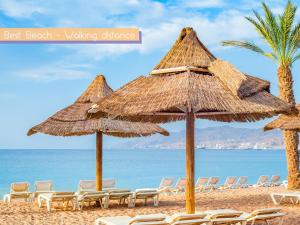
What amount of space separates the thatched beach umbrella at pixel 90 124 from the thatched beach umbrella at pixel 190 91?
120 inches

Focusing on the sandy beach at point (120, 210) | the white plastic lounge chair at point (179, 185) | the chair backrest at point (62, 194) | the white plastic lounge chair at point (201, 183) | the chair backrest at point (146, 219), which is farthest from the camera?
the white plastic lounge chair at point (201, 183)

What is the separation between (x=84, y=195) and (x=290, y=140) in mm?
7508

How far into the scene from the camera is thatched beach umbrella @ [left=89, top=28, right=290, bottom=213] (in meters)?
7.67

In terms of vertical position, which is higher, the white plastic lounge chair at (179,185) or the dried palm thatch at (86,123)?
the dried palm thatch at (86,123)

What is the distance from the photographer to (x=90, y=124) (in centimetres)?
1156

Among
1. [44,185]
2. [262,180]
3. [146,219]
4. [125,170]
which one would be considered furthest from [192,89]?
[125,170]

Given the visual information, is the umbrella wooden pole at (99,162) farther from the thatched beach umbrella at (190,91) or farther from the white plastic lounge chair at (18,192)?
the thatched beach umbrella at (190,91)

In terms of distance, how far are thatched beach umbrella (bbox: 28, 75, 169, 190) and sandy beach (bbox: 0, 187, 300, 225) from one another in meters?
1.37

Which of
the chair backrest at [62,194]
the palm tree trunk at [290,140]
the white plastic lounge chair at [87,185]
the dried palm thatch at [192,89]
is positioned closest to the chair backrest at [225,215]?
the dried palm thatch at [192,89]

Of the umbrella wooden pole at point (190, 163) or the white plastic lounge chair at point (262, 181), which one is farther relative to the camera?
the white plastic lounge chair at point (262, 181)

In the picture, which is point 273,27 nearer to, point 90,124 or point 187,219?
point 90,124

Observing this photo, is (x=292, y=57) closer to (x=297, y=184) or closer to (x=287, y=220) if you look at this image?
(x=297, y=184)

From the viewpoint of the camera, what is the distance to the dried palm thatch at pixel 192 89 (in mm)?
7660

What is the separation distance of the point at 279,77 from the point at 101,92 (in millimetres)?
6372
